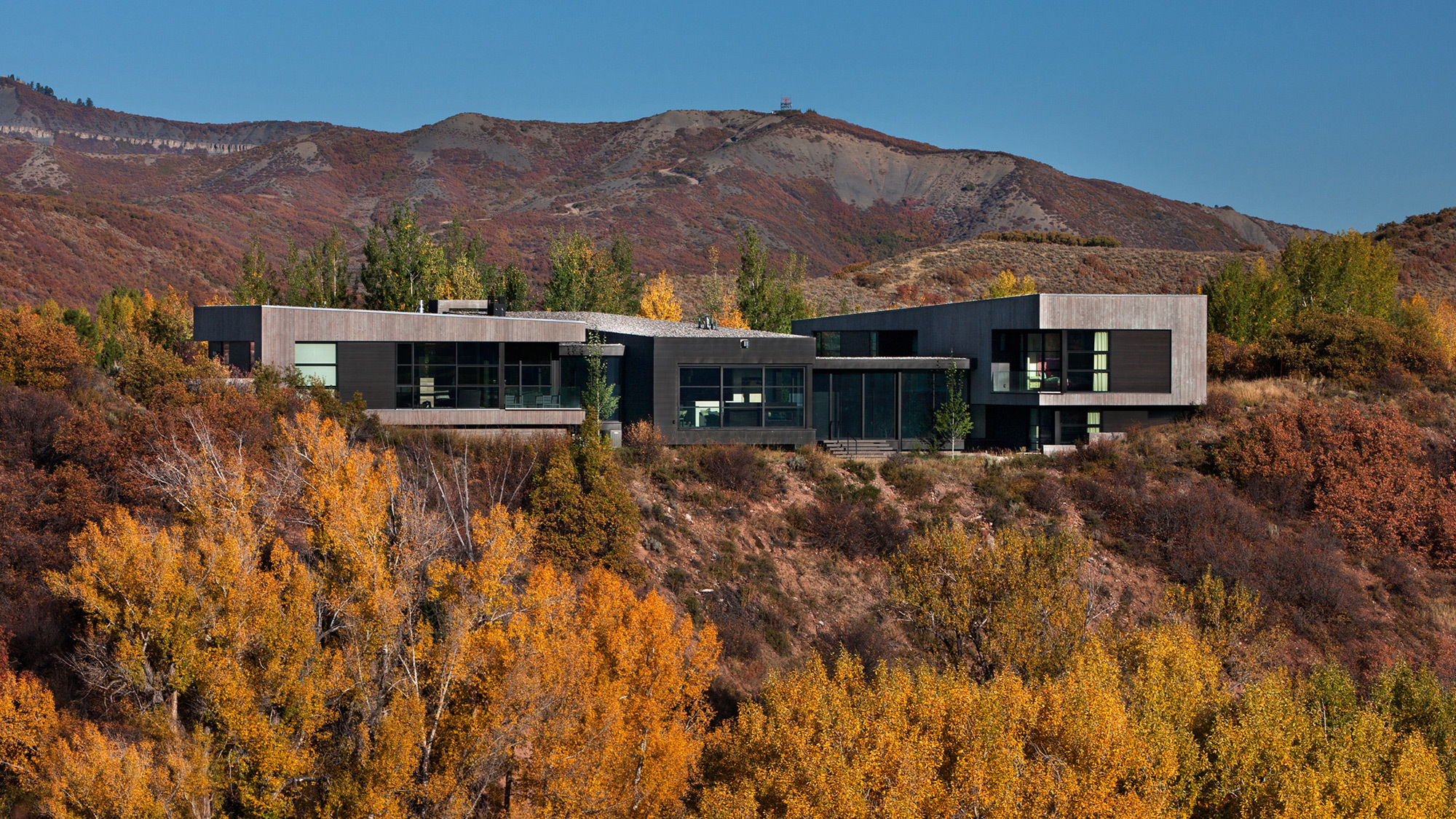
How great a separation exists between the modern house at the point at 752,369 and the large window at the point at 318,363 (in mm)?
45

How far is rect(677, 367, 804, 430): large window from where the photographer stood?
35.3m

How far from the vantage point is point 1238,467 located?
3788cm

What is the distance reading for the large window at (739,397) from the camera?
3531 cm

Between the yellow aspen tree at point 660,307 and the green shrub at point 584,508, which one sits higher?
the yellow aspen tree at point 660,307

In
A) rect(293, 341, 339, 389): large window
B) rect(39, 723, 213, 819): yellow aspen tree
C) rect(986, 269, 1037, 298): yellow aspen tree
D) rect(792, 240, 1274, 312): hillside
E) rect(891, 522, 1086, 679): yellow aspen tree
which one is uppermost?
rect(792, 240, 1274, 312): hillside

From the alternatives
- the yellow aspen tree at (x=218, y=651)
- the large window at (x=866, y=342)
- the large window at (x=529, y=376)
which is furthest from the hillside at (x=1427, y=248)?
the yellow aspen tree at (x=218, y=651)

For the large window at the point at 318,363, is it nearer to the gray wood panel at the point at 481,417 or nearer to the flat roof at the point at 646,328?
the gray wood panel at the point at 481,417

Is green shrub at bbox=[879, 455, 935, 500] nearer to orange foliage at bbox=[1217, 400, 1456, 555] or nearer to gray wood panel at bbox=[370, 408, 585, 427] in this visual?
orange foliage at bbox=[1217, 400, 1456, 555]

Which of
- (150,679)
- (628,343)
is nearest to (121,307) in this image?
(628,343)

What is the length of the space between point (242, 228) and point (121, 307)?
75010mm

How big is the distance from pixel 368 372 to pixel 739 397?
38.6 feet

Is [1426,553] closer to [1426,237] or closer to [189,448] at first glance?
[189,448]

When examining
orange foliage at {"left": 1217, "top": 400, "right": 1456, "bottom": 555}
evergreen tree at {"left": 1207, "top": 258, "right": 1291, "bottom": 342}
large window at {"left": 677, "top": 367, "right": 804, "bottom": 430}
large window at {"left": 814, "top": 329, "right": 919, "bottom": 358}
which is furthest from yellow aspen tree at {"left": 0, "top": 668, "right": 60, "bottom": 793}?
evergreen tree at {"left": 1207, "top": 258, "right": 1291, "bottom": 342}

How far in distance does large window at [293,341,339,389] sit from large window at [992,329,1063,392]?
2264 centimetres
